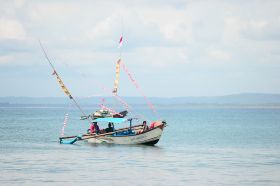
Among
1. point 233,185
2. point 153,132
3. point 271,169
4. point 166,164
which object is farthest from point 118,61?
point 233,185

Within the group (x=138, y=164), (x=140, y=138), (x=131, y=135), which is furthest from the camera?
(x=131, y=135)

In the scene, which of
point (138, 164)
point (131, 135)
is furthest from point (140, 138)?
point (138, 164)

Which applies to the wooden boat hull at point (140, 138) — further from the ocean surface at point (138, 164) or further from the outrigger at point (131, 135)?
the ocean surface at point (138, 164)

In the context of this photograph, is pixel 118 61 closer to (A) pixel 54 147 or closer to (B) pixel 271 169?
(A) pixel 54 147

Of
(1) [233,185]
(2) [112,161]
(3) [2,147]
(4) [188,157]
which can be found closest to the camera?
(1) [233,185]

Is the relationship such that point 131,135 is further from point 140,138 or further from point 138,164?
point 138,164

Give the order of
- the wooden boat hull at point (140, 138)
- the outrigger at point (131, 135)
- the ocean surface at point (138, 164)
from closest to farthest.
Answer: the ocean surface at point (138, 164)
the outrigger at point (131, 135)
the wooden boat hull at point (140, 138)

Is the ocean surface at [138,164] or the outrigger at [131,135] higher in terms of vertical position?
the outrigger at [131,135]

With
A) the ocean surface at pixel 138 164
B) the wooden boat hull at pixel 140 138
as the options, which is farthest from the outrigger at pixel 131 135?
the ocean surface at pixel 138 164

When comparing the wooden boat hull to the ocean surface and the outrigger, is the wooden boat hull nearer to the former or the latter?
the outrigger

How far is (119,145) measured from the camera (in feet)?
185

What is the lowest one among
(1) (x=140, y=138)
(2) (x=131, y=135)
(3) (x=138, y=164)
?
(3) (x=138, y=164)

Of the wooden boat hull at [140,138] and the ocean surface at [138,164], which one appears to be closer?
the ocean surface at [138,164]

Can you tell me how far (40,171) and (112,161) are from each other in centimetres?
739
